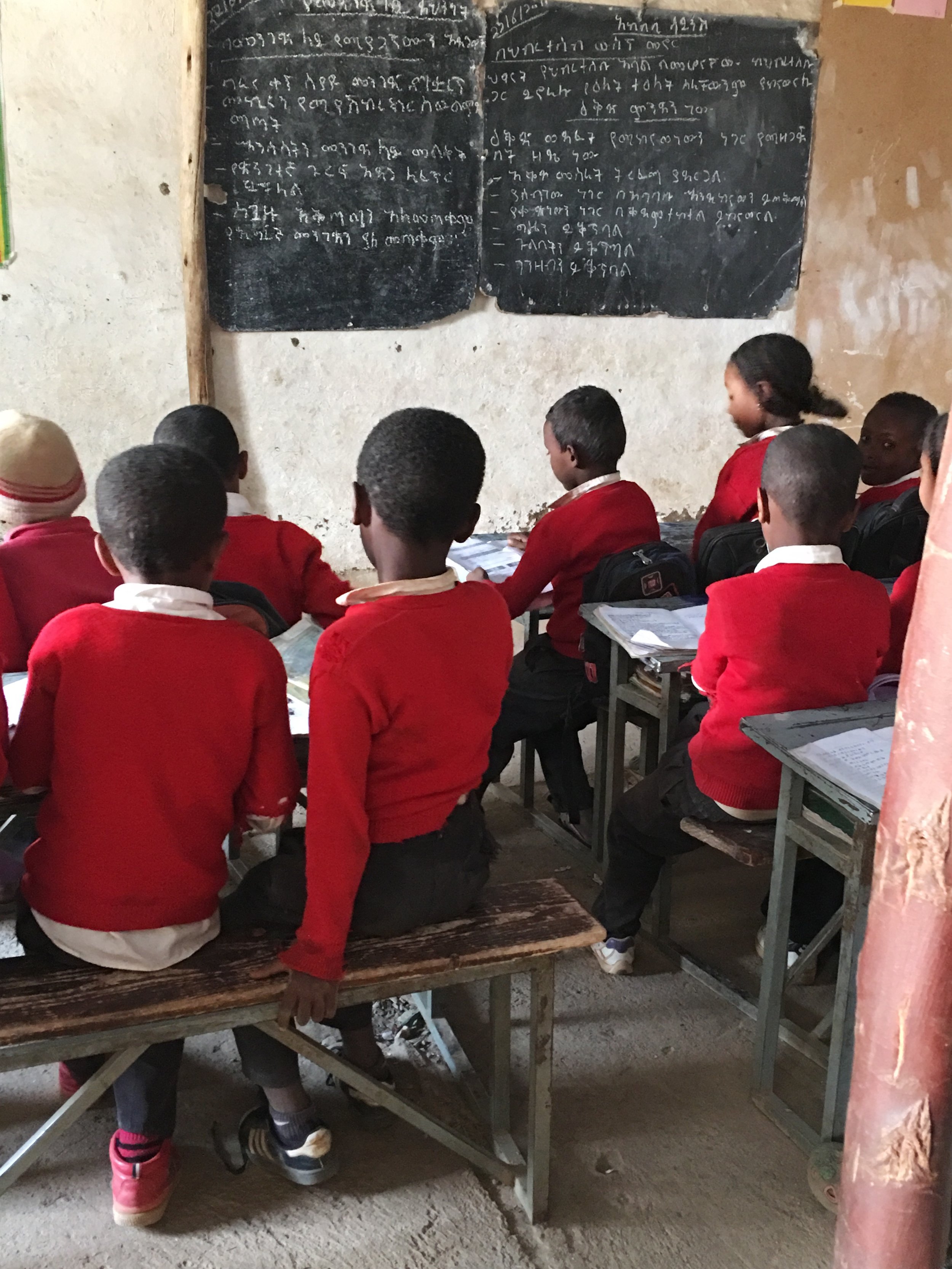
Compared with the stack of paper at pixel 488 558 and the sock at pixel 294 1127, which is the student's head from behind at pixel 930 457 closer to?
the stack of paper at pixel 488 558

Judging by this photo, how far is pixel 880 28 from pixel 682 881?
4276 mm

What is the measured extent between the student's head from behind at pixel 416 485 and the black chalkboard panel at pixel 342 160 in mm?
3240

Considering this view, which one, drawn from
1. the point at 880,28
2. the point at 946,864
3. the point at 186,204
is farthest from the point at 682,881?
the point at 880,28

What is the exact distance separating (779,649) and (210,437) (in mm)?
1242

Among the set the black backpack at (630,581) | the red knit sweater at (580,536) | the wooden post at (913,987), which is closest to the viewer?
the wooden post at (913,987)

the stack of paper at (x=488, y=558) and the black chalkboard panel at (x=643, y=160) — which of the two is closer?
the stack of paper at (x=488, y=558)

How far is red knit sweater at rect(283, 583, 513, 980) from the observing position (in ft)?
5.09

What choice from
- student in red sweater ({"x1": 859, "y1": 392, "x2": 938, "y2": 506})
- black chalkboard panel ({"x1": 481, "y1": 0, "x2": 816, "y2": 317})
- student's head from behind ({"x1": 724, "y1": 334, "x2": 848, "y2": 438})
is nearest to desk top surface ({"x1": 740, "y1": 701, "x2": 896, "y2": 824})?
student in red sweater ({"x1": 859, "y1": 392, "x2": 938, "y2": 506})

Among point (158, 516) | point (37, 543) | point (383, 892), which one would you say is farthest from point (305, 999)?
point (37, 543)

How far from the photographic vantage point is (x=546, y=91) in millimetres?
4781

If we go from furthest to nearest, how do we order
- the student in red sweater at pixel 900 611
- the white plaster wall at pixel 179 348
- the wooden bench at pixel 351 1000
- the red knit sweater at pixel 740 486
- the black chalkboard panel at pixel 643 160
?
the black chalkboard panel at pixel 643 160
the white plaster wall at pixel 179 348
the red knit sweater at pixel 740 486
the student in red sweater at pixel 900 611
the wooden bench at pixel 351 1000

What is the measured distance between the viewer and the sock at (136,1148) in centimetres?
173

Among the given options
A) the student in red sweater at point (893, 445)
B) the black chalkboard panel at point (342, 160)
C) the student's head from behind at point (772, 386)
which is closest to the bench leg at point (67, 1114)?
the student in red sweater at point (893, 445)

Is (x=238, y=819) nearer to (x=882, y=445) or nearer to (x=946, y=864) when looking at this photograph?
(x=946, y=864)
